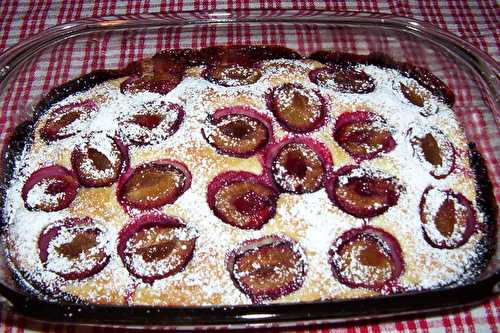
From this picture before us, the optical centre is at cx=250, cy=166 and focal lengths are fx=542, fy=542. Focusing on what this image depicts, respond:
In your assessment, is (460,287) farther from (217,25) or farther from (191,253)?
(217,25)

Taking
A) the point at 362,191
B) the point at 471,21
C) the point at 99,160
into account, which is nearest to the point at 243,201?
the point at 362,191

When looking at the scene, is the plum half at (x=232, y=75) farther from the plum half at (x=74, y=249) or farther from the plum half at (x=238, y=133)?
the plum half at (x=74, y=249)

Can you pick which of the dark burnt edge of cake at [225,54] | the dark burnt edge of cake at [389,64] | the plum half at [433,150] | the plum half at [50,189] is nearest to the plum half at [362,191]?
the plum half at [433,150]

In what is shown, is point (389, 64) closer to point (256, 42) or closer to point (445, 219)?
point (256, 42)

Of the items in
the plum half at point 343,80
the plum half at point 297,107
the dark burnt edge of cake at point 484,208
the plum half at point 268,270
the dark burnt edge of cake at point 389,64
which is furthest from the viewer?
the dark burnt edge of cake at point 389,64

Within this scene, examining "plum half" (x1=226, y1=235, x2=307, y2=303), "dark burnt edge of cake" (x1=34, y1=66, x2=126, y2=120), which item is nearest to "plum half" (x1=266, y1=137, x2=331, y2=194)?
"plum half" (x1=226, y1=235, x2=307, y2=303)

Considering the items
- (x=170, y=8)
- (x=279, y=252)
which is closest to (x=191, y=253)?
(x=279, y=252)
